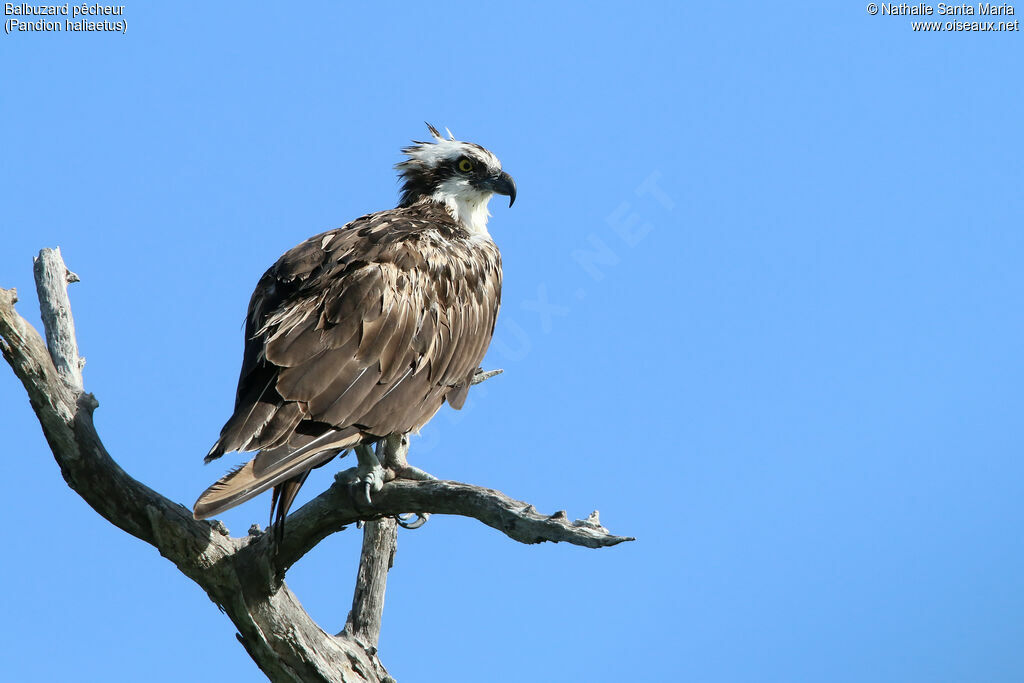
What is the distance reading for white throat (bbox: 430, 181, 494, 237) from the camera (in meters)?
8.26

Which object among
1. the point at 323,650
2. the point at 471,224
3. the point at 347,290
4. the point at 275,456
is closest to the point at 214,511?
the point at 275,456

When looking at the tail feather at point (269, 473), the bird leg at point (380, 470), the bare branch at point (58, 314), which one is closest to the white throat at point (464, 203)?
the bird leg at point (380, 470)

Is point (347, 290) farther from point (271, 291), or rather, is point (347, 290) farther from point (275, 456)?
point (275, 456)

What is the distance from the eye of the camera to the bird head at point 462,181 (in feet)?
27.2

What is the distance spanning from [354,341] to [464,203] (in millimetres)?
2449

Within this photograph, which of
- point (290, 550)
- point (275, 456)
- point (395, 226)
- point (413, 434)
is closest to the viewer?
point (275, 456)

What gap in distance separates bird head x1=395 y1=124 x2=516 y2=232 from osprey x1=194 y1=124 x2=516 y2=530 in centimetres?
25

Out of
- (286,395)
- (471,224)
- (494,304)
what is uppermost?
(471,224)

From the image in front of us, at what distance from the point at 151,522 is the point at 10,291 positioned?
5.32 feet

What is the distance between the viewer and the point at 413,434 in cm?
684

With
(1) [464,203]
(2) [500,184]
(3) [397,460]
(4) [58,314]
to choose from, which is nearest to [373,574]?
(3) [397,460]

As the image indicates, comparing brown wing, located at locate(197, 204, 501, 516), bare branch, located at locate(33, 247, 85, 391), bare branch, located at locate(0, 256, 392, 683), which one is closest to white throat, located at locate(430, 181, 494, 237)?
brown wing, located at locate(197, 204, 501, 516)

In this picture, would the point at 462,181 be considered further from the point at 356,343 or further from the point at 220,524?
the point at 220,524

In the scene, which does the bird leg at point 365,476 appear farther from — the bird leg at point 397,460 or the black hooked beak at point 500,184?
the black hooked beak at point 500,184
